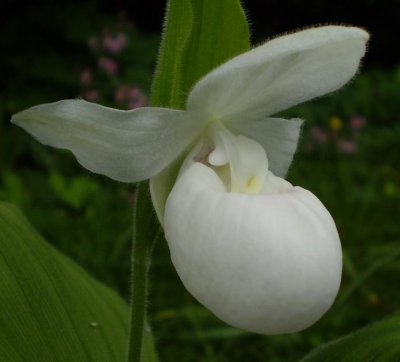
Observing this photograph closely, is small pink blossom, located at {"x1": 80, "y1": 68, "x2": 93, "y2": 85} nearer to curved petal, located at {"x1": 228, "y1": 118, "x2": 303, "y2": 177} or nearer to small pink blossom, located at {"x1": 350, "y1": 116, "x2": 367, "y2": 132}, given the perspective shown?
small pink blossom, located at {"x1": 350, "y1": 116, "x2": 367, "y2": 132}

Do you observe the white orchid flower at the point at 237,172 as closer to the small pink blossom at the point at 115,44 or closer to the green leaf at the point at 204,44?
the green leaf at the point at 204,44

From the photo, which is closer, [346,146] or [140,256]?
[140,256]

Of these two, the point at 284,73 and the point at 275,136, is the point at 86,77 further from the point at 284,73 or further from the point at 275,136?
the point at 284,73

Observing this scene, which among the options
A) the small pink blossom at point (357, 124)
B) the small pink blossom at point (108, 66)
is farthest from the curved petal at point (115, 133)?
the small pink blossom at point (357, 124)

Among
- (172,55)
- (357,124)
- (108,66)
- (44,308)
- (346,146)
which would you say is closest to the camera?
(172,55)

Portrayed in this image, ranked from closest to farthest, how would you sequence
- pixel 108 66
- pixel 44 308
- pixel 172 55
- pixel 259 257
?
1. pixel 259 257
2. pixel 172 55
3. pixel 44 308
4. pixel 108 66

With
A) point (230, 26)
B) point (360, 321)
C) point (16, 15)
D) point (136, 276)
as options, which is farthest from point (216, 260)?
point (16, 15)

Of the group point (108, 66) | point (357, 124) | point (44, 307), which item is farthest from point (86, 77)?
point (44, 307)
